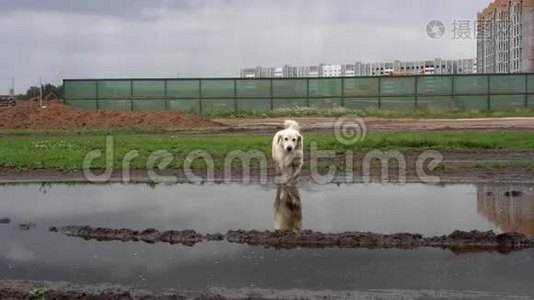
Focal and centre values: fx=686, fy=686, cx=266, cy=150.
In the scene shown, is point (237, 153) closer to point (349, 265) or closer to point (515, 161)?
point (515, 161)

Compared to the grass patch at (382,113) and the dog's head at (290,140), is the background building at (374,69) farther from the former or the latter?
the dog's head at (290,140)

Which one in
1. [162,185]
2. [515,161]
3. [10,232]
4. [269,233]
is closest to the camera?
[269,233]

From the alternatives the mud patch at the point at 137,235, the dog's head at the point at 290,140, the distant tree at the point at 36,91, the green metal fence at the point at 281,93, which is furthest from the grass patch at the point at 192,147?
the distant tree at the point at 36,91

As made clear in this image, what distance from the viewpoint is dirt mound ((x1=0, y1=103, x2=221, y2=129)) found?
A: 38.5 metres

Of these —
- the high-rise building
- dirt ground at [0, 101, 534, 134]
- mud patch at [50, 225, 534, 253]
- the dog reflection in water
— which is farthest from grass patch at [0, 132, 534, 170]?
the high-rise building

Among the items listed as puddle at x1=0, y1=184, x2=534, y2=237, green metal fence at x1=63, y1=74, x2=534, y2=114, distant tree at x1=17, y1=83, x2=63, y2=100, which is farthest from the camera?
distant tree at x1=17, y1=83, x2=63, y2=100

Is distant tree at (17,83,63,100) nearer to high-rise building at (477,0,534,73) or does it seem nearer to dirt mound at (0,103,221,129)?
dirt mound at (0,103,221,129)

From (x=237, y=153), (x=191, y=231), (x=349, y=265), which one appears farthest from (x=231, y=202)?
(x=237, y=153)

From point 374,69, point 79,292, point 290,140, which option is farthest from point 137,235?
point 374,69

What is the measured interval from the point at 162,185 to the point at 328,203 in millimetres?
4717

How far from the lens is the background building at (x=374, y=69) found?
94.2 meters

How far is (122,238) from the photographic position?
32.7 feet

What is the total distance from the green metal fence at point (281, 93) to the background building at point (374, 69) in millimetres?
40531

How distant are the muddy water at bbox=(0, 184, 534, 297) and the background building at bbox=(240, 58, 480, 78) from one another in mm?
76292
